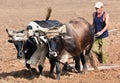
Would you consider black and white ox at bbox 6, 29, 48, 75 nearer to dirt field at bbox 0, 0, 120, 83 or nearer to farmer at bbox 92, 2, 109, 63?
dirt field at bbox 0, 0, 120, 83

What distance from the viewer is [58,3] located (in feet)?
128

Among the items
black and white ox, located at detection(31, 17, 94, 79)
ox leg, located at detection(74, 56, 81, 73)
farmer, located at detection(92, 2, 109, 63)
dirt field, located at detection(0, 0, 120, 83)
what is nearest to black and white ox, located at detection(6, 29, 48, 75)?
black and white ox, located at detection(31, 17, 94, 79)

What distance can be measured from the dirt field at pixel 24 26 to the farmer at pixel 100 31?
608 millimetres

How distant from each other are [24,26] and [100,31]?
39.4ft

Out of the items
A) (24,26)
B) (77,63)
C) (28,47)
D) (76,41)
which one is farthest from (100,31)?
(24,26)

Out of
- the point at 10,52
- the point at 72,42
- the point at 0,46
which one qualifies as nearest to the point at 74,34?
the point at 72,42

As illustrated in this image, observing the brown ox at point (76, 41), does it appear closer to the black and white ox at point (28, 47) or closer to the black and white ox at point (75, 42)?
the black and white ox at point (75, 42)

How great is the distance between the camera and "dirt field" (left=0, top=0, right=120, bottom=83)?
435 inches

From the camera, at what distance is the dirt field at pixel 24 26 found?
1106 cm

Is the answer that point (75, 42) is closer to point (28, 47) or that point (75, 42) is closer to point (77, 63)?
point (77, 63)

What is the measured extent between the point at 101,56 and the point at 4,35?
8.18 metres

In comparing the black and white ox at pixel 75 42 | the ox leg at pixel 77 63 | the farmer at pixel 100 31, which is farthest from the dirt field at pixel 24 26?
the farmer at pixel 100 31

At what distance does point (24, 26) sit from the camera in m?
23.6

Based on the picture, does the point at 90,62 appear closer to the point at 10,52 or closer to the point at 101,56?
the point at 101,56
